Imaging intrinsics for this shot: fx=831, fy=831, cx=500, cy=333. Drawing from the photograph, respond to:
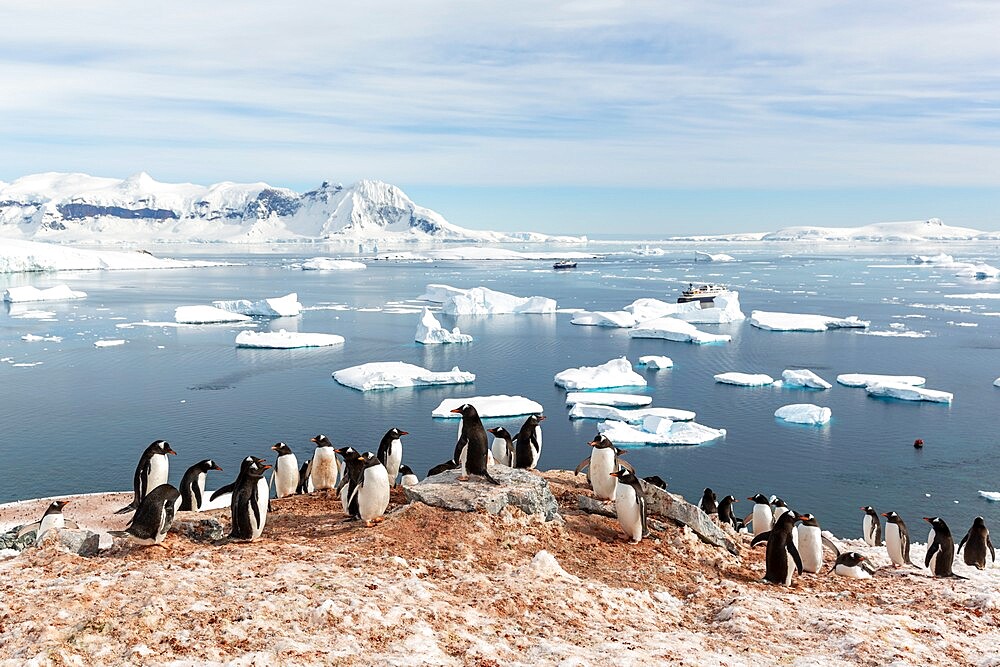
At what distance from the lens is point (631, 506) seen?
8648 mm

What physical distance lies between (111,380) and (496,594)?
87.7 feet

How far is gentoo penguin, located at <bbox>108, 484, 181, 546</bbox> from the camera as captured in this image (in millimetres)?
7543

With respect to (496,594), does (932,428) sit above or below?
below

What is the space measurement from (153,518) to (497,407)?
17.1 meters

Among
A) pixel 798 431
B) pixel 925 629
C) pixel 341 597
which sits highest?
pixel 341 597

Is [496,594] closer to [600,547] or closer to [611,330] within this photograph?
[600,547]

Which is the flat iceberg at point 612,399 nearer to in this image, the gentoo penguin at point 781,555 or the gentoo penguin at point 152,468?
the gentoo penguin at point 152,468

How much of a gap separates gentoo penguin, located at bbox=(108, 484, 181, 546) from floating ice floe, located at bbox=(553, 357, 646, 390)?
21.3 m

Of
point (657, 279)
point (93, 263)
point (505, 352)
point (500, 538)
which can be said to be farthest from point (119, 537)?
point (93, 263)

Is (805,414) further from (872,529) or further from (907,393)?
(872,529)

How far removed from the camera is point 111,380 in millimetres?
29641

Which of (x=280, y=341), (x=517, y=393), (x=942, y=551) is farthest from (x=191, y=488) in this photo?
(x=280, y=341)

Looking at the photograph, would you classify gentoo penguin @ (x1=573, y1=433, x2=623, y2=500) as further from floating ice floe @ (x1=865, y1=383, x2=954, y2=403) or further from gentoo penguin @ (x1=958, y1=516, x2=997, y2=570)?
floating ice floe @ (x1=865, y1=383, x2=954, y2=403)

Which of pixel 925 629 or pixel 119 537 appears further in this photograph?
pixel 119 537
